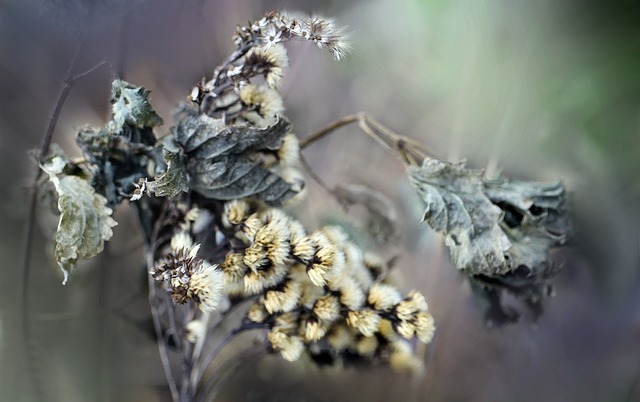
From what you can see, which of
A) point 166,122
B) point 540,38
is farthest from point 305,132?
point 540,38

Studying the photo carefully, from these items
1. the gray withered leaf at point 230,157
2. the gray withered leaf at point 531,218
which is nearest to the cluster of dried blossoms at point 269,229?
the gray withered leaf at point 230,157

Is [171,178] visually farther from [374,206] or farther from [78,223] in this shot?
[374,206]

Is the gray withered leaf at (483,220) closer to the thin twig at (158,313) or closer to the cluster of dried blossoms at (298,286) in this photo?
the cluster of dried blossoms at (298,286)

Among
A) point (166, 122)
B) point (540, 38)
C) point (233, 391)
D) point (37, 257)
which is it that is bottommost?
point (233, 391)

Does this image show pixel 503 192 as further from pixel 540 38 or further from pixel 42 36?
pixel 42 36

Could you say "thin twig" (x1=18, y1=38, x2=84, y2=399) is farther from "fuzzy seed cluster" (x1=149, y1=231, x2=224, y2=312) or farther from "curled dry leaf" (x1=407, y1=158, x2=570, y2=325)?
"curled dry leaf" (x1=407, y1=158, x2=570, y2=325)

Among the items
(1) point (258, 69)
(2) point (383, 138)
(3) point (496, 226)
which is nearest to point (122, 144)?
(1) point (258, 69)
